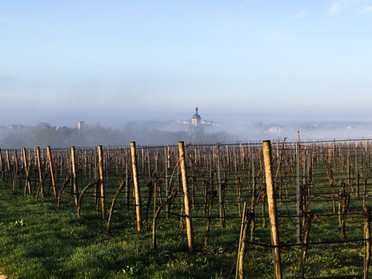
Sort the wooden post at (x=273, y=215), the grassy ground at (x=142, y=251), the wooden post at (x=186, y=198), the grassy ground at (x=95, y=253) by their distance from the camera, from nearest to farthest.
→ 1. the wooden post at (x=273, y=215)
2. the grassy ground at (x=95, y=253)
3. the grassy ground at (x=142, y=251)
4. the wooden post at (x=186, y=198)

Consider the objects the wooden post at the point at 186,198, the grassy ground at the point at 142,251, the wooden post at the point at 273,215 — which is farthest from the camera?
the wooden post at the point at 186,198

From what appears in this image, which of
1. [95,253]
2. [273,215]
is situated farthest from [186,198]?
[273,215]

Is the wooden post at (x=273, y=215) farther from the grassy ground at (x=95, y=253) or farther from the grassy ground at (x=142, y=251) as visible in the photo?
the grassy ground at (x=95, y=253)

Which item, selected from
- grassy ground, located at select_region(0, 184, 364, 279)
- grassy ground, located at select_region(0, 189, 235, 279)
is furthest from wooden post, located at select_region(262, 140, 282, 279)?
grassy ground, located at select_region(0, 189, 235, 279)

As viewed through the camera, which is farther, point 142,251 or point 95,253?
point 142,251

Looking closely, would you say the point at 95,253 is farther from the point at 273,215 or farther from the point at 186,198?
the point at 273,215

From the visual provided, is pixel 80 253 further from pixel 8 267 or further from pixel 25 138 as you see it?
pixel 25 138

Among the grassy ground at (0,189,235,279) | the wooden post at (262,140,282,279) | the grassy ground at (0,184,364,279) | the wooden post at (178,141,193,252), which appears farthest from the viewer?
the wooden post at (178,141,193,252)

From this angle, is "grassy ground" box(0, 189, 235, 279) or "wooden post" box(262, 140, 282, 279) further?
"grassy ground" box(0, 189, 235, 279)

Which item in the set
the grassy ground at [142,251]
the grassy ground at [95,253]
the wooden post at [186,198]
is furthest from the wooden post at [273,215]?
the wooden post at [186,198]

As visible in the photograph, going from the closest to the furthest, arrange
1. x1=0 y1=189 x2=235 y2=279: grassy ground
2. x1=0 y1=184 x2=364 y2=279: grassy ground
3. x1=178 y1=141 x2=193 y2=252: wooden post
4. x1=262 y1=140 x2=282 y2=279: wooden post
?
1. x1=262 y1=140 x2=282 y2=279: wooden post
2. x1=0 y1=189 x2=235 y2=279: grassy ground
3. x1=0 y1=184 x2=364 y2=279: grassy ground
4. x1=178 y1=141 x2=193 y2=252: wooden post

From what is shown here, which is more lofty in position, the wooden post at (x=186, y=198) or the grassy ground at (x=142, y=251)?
the wooden post at (x=186, y=198)

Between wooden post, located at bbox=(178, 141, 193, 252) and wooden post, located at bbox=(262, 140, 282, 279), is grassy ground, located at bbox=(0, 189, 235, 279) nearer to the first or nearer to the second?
wooden post, located at bbox=(178, 141, 193, 252)

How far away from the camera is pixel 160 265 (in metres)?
8.82
